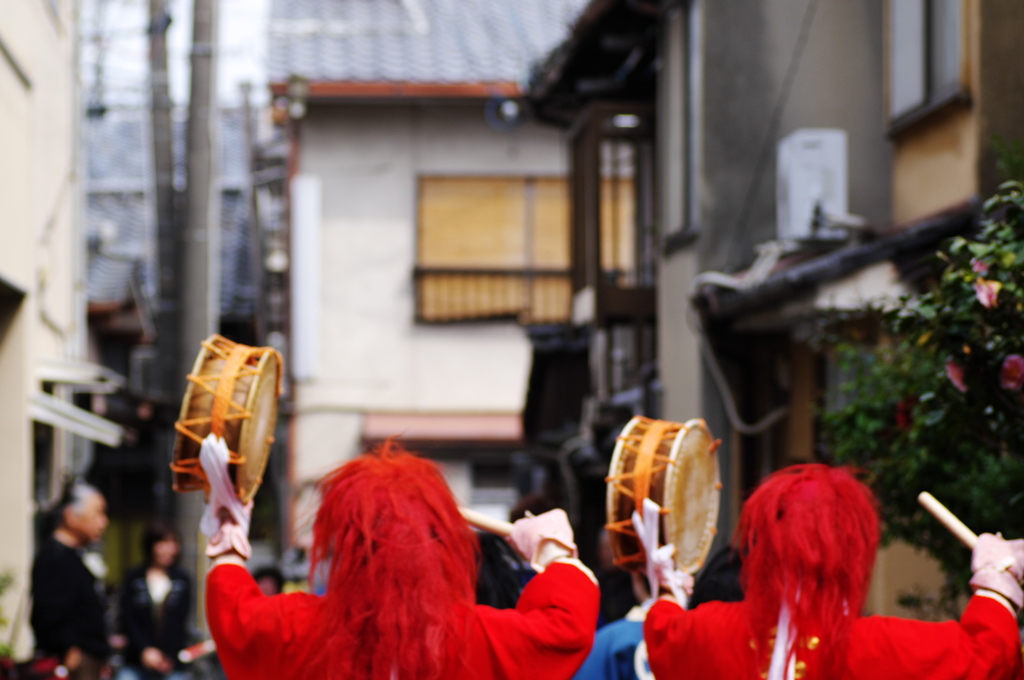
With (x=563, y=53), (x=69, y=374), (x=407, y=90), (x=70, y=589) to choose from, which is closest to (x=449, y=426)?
(x=407, y=90)

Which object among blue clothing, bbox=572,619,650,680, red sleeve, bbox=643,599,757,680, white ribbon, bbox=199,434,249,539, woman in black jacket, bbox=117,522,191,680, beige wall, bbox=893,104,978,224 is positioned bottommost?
woman in black jacket, bbox=117,522,191,680

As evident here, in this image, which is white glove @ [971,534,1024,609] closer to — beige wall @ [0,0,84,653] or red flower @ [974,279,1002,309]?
red flower @ [974,279,1002,309]

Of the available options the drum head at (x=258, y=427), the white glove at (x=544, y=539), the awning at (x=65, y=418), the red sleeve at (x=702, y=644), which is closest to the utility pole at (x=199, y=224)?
the awning at (x=65, y=418)

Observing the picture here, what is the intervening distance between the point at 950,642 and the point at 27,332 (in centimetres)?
869

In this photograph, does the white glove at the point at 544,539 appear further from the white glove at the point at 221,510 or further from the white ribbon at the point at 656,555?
the white glove at the point at 221,510

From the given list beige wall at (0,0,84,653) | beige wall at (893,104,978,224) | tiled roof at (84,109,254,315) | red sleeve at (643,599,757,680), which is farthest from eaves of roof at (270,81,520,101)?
red sleeve at (643,599,757,680)

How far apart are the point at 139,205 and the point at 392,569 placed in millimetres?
24966

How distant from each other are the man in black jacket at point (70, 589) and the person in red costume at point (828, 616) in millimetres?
5479

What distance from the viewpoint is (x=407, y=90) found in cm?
2155

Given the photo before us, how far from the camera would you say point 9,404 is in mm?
10297

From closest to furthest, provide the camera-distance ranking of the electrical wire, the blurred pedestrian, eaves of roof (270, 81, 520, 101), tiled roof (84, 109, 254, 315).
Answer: the blurred pedestrian < the electrical wire < eaves of roof (270, 81, 520, 101) < tiled roof (84, 109, 254, 315)

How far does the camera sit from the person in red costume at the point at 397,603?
11.1 feet

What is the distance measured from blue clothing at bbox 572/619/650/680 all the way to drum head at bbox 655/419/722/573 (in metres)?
0.74

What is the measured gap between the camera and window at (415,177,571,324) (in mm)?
21812
